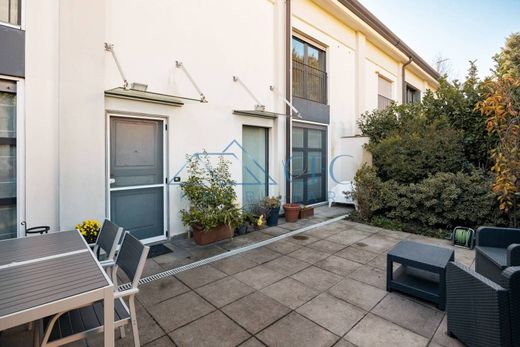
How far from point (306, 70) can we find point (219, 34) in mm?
3171

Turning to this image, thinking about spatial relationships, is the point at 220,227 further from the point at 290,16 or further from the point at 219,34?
the point at 290,16

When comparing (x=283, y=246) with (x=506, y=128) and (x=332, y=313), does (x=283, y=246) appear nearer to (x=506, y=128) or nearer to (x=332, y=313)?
(x=332, y=313)

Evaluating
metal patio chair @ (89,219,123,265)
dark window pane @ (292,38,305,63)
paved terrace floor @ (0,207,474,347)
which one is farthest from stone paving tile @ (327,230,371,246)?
dark window pane @ (292,38,305,63)

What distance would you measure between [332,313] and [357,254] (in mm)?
1830

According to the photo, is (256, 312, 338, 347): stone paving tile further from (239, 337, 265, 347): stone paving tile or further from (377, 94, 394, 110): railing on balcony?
(377, 94, 394, 110): railing on balcony

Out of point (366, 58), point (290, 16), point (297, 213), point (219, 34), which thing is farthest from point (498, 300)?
point (366, 58)

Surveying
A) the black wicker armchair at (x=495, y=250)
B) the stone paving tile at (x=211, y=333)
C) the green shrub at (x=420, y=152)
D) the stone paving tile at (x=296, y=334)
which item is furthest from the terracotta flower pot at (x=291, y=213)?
the stone paving tile at (x=211, y=333)

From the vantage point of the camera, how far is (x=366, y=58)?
9.89 m

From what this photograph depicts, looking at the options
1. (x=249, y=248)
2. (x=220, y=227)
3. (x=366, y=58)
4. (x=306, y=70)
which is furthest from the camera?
(x=366, y=58)

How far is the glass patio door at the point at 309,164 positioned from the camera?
297 inches

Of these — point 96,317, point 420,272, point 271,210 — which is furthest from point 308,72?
point 96,317

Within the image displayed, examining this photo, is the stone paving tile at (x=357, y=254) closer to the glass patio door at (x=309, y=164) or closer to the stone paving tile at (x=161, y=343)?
the stone paving tile at (x=161, y=343)

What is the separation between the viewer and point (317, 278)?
353 cm

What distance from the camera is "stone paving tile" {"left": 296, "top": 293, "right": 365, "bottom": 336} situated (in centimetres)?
255
